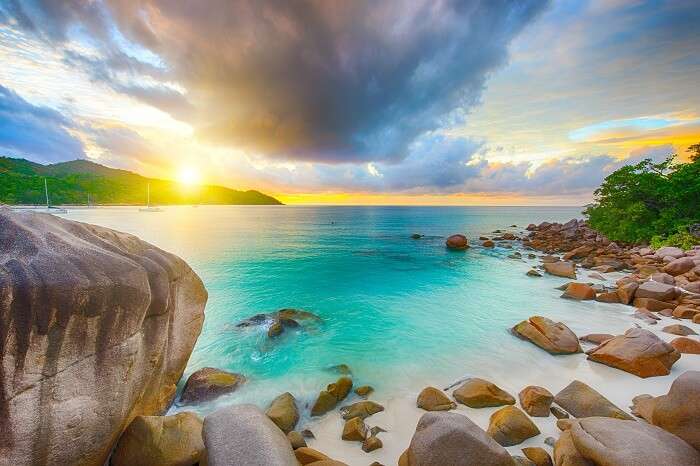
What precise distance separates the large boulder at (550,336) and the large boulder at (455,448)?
7837 millimetres

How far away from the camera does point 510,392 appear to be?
872 cm

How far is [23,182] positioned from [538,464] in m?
184

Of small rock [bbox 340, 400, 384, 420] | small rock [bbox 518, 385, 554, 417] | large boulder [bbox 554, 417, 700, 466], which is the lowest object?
small rock [bbox 340, 400, 384, 420]

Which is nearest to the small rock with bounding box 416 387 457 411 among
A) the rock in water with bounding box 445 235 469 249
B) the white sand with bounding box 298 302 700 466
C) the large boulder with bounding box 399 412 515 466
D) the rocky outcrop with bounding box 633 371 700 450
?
the white sand with bounding box 298 302 700 466

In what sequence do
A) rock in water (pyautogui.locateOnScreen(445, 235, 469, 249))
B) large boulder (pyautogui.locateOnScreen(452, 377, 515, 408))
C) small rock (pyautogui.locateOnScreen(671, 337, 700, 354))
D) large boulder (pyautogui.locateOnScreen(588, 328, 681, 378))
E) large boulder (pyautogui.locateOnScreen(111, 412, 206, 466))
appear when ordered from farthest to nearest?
1. rock in water (pyautogui.locateOnScreen(445, 235, 469, 249))
2. small rock (pyautogui.locateOnScreen(671, 337, 700, 354))
3. large boulder (pyautogui.locateOnScreen(588, 328, 681, 378))
4. large boulder (pyautogui.locateOnScreen(452, 377, 515, 408))
5. large boulder (pyautogui.locateOnScreen(111, 412, 206, 466))

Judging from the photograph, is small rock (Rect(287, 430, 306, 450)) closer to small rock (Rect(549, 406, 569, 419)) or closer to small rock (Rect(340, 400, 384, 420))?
small rock (Rect(340, 400, 384, 420))

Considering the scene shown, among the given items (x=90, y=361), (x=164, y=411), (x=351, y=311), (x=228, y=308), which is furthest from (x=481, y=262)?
(x=90, y=361)

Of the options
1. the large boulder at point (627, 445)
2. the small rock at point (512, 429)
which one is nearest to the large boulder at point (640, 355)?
the small rock at point (512, 429)

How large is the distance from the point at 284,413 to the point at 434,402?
13.3 feet

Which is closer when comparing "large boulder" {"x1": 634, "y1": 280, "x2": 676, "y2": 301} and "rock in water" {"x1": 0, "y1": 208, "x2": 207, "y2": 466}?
"rock in water" {"x1": 0, "y1": 208, "x2": 207, "y2": 466}

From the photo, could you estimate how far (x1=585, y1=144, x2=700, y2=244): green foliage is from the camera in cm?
2980

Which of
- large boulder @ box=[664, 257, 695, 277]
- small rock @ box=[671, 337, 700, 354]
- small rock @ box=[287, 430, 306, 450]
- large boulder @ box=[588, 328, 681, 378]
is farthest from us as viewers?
large boulder @ box=[664, 257, 695, 277]

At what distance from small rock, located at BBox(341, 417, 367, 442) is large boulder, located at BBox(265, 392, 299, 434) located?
141cm

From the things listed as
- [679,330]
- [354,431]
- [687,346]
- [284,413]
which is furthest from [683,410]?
[679,330]
